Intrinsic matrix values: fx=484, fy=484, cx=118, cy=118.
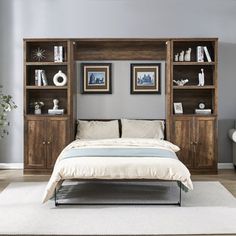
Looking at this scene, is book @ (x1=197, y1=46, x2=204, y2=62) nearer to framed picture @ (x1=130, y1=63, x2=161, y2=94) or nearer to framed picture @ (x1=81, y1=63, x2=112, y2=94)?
framed picture @ (x1=130, y1=63, x2=161, y2=94)

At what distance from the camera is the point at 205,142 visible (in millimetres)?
6875

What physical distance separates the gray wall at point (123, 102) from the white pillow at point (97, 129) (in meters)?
0.20

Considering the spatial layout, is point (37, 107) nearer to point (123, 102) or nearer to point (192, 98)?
point (123, 102)

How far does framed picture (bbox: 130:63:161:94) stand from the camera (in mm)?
7270

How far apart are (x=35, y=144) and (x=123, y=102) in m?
1.46

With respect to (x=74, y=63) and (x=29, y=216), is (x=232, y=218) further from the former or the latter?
(x=74, y=63)

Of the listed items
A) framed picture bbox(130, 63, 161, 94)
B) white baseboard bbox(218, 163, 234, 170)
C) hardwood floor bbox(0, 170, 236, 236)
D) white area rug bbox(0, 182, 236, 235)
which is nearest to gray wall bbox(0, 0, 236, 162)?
framed picture bbox(130, 63, 161, 94)

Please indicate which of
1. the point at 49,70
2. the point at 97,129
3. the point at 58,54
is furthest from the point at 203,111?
the point at 49,70

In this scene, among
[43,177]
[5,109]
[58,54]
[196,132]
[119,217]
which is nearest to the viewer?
[119,217]

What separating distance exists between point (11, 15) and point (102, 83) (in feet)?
5.53

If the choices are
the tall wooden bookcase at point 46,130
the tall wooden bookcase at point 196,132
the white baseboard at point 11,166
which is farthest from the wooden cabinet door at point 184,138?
the white baseboard at point 11,166

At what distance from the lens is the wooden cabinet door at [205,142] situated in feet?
22.5

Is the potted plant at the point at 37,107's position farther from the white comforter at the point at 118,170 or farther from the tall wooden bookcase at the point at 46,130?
the white comforter at the point at 118,170

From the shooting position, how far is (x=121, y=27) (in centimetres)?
720
